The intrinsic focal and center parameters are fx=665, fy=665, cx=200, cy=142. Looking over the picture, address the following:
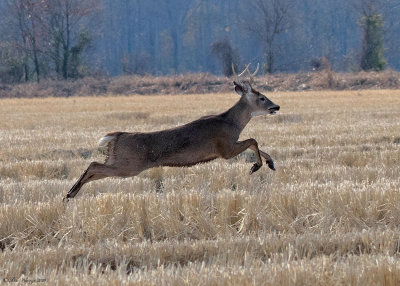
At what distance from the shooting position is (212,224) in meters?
5.95

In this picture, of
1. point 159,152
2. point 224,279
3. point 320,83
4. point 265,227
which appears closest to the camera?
point 224,279

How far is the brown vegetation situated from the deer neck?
3306 centimetres

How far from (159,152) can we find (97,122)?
11684mm

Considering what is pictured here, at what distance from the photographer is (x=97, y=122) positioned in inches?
736

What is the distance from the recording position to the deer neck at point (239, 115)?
318 inches

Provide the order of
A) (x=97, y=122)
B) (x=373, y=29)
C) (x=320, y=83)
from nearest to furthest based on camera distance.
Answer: (x=97, y=122) < (x=320, y=83) < (x=373, y=29)

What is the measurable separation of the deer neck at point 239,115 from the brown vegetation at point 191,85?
108 ft

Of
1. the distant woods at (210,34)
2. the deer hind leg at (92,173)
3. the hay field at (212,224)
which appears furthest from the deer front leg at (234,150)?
the distant woods at (210,34)

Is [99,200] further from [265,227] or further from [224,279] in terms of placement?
[224,279]

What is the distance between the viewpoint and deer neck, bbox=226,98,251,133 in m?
8.07

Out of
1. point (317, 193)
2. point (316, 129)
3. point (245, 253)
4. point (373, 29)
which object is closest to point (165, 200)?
point (317, 193)

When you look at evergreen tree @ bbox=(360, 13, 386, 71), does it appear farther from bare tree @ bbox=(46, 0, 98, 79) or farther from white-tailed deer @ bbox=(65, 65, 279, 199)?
white-tailed deer @ bbox=(65, 65, 279, 199)

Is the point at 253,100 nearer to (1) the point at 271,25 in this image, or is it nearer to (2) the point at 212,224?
(2) the point at 212,224

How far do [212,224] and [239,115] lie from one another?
2479 mm
